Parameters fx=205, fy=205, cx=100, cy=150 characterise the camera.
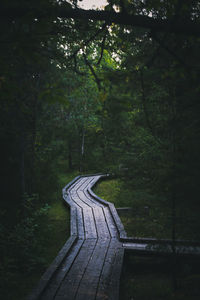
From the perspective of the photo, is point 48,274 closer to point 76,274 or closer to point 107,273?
point 76,274

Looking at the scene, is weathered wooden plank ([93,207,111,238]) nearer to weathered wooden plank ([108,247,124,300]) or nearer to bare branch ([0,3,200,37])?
weathered wooden plank ([108,247,124,300])

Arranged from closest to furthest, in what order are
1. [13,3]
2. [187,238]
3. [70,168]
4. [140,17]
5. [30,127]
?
[13,3]
[140,17]
[187,238]
[30,127]
[70,168]

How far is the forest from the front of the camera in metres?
1.97

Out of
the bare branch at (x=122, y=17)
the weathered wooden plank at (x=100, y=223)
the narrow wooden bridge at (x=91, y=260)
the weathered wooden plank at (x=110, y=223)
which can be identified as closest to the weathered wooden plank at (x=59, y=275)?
the narrow wooden bridge at (x=91, y=260)

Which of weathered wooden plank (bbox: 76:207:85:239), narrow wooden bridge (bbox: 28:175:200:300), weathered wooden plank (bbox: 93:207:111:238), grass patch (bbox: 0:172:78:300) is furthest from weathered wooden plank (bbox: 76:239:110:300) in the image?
grass patch (bbox: 0:172:78:300)

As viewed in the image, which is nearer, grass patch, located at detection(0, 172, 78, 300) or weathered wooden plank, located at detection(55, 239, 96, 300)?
weathered wooden plank, located at detection(55, 239, 96, 300)

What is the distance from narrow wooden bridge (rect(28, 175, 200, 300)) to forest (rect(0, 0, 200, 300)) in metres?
0.63

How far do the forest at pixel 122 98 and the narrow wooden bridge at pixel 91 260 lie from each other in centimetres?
63

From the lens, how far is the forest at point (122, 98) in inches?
77.6

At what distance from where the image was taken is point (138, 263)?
5.48m

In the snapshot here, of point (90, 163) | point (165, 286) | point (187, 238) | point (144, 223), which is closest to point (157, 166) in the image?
point (187, 238)

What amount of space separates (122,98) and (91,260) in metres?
4.29

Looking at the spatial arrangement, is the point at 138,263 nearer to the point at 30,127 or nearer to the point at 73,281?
the point at 73,281

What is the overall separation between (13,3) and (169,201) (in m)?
3.58
